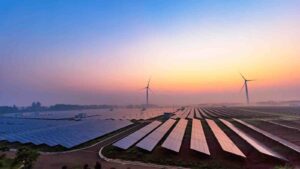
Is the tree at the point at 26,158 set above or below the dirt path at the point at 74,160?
above

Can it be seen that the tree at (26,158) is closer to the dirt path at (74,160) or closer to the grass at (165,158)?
the dirt path at (74,160)

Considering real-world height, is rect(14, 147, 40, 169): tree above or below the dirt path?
above

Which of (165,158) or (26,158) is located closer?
(26,158)

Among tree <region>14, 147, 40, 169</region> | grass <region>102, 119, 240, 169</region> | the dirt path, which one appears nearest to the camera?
tree <region>14, 147, 40, 169</region>

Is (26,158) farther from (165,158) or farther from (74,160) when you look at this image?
(165,158)

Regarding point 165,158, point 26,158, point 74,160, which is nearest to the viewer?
point 26,158

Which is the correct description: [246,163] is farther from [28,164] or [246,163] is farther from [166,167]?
[28,164]

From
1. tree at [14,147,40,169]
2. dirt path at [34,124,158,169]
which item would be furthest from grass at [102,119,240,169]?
tree at [14,147,40,169]

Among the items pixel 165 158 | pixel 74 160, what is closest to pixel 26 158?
pixel 74 160

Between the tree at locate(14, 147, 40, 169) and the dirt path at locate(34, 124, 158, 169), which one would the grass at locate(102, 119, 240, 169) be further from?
the tree at locate(14, 147, 40, 169)

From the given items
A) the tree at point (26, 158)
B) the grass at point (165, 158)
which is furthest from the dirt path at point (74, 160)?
the tree at point (26, 158)

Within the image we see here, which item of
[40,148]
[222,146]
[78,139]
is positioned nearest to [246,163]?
[222,146]
